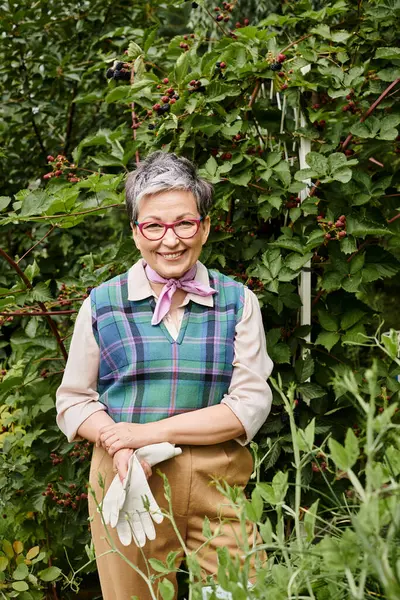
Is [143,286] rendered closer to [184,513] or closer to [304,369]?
[184,513]

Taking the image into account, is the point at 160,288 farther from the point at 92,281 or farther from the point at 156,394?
the point at 92,281

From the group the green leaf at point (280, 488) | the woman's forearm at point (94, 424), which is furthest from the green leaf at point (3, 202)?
the green leaf at point (280, 488)

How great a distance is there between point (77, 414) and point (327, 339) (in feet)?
2.88

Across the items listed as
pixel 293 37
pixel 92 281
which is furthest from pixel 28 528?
pixel 293 37

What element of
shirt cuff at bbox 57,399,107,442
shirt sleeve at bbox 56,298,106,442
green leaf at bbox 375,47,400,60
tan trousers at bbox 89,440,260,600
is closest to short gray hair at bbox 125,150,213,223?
shirt sleeve at bbox 56,298,106,442

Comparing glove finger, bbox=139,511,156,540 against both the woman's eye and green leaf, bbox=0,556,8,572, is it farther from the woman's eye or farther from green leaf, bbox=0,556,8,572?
green leaf, bbox=0,556,8,572

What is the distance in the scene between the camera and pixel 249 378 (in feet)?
5.67

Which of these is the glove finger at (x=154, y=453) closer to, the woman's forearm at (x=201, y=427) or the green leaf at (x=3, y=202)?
the woman's forearm at (x=201, y=427)

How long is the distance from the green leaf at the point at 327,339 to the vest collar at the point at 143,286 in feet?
2.01

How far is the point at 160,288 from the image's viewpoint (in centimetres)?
181

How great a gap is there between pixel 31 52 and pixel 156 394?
2.43 meters

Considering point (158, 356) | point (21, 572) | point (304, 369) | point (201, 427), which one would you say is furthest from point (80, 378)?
point (21, 572)

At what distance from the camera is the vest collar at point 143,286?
177 cm

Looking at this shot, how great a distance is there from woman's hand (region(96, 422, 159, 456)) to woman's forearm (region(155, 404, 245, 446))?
2cm
